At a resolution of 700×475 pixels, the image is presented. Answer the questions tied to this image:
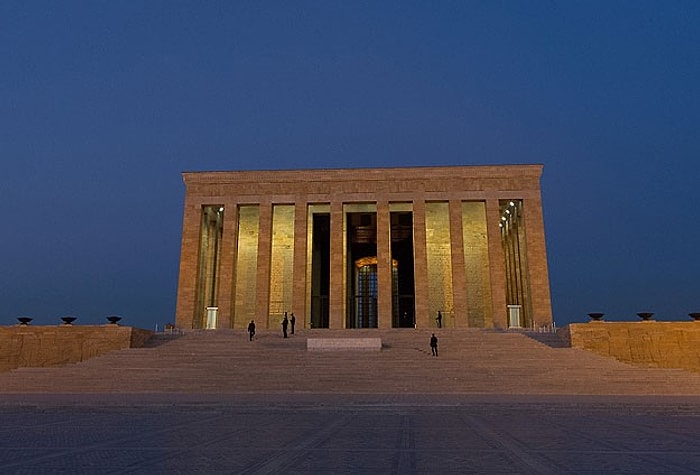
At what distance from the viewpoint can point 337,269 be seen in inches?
1221

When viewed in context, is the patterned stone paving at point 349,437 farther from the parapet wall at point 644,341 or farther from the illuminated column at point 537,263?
the illuminated column at point 537,263

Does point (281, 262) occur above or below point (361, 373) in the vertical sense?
above

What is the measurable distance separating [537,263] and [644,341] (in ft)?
33.3

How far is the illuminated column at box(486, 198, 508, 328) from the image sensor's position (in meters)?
29.6

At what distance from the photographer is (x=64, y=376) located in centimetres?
1580

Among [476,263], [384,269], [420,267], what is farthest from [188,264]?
[476,263]

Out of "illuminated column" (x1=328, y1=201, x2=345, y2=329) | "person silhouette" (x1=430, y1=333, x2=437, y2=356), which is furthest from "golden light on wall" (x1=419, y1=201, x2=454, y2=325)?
"person silhouette" (x1=430, y1=333, x2=437, y2=356)

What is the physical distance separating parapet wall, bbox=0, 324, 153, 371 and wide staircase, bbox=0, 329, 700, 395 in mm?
2581

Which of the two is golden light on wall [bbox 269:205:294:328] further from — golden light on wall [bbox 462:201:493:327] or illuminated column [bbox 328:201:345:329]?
golden light on wall [bbox 462:201:493:327]

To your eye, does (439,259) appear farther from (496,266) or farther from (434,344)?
(434,344)

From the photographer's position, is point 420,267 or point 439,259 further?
point 439,259

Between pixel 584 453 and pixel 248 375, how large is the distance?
12.7 metres

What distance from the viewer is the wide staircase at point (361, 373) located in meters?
14.3

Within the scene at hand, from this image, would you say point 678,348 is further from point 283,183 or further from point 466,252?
point 283,183
